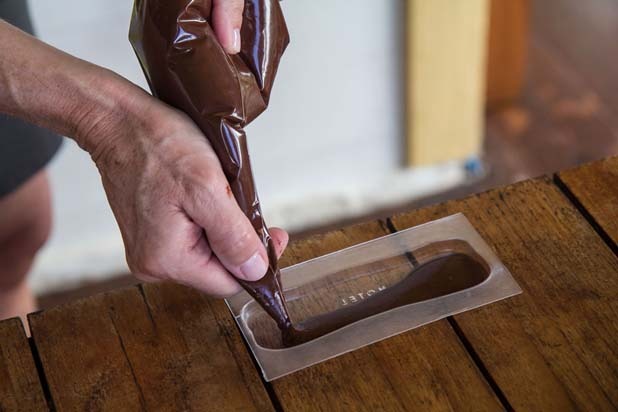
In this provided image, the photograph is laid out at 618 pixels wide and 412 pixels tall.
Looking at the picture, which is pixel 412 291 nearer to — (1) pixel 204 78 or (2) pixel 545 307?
(2) pixel 545 307

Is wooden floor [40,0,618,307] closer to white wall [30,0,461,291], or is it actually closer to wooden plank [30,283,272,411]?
white wall [30,0,461,291]

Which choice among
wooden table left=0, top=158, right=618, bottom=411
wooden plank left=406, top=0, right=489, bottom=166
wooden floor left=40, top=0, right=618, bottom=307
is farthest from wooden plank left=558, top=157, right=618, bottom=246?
wooden floor left=40, top=0, right=618, bottom=307

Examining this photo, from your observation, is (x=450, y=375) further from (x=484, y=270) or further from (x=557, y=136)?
(x=557, y=136)

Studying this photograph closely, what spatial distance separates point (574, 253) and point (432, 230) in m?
0.14

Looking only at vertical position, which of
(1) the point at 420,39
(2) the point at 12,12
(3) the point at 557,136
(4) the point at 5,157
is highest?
(2) the point at 12,12

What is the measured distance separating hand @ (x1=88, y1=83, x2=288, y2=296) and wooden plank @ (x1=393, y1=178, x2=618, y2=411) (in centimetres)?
22

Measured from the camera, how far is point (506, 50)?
7.02 feet

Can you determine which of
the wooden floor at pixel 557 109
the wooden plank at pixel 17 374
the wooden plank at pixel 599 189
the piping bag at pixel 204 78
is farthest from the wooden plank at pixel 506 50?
the wooden plank at pixel 17 374

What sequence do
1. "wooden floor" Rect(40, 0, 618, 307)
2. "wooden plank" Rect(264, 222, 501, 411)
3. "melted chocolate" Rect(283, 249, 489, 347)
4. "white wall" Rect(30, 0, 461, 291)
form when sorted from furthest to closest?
"wooden floor" Rect(40, 0, 618, 307) < "white wall" Rect(30, 0, 461, 291) < "melted chocolate" Rect(283, 249, 489, 347) < "wooden plank" Rect(264, 222, 501, 411)

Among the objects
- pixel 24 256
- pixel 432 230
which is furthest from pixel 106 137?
pixel 24 256

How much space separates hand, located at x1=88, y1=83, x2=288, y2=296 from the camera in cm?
80

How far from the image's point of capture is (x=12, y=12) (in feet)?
4.05

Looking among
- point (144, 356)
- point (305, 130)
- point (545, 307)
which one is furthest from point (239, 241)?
point (305, 130)

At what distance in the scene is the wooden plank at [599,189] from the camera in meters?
0.94
